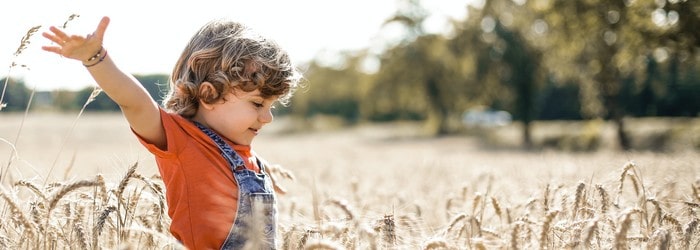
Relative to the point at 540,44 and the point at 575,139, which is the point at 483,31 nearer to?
the point at 540,44

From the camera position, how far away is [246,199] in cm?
239

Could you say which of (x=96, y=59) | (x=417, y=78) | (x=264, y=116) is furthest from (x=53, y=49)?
(x=417, y=78)

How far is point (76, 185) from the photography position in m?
1.93

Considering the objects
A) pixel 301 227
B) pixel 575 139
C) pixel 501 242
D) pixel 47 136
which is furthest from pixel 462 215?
pixel 47 136

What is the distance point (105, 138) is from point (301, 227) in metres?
32.7

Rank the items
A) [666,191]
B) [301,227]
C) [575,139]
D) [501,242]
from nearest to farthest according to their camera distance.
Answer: [501,242] → [301,227] → [666,191] → [575,139]

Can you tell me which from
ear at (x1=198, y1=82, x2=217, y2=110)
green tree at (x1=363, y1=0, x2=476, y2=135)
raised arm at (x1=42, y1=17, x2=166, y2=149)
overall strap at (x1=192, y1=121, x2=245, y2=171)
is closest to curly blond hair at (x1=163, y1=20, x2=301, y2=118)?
ear at (x1=198, y1=82, x2=217, y2=110)

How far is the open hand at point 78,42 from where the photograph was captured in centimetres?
206

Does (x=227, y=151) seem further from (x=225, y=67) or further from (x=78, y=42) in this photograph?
(x=78, y=42)

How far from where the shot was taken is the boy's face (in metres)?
2.53

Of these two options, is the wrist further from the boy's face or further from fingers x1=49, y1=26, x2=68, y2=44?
the boy's face

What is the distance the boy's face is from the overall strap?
6 cm

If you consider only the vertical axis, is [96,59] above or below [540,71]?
below

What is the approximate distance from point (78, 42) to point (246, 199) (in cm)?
82
